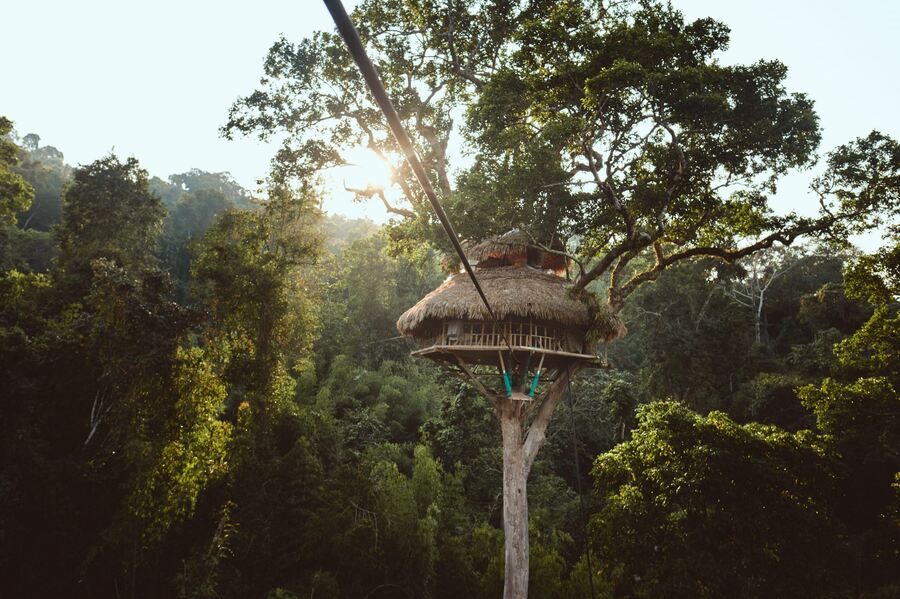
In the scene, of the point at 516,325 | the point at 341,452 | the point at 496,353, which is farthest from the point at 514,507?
the point at 341,452

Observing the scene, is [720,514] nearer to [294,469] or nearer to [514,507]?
[514,507]

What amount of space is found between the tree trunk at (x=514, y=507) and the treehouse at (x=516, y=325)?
0.79 m

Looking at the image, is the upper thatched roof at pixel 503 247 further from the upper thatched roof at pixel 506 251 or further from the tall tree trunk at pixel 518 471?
Result: the tall tree trunk at pixel 518 471

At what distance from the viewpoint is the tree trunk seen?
918 cm

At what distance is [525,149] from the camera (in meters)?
8.42

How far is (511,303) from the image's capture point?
32.6 feet

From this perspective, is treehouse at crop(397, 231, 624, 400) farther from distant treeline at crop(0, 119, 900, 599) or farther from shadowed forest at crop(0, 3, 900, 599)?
distant treeline at crop(0, 119, 900, 599)

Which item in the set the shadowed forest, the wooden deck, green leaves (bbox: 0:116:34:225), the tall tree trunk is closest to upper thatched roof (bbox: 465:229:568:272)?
the shadowed forest

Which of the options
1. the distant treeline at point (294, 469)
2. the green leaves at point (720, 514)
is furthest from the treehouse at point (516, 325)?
the green leaves at point (720, 514)

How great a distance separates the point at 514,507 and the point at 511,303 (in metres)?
4.13

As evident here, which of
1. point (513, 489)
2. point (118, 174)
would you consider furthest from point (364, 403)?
point (118, 174)

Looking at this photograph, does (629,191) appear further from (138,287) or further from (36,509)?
(36,509)

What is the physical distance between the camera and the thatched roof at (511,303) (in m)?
9.95

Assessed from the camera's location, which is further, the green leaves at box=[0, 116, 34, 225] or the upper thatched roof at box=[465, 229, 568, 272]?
the green leaves at box=[0, 116, 34, 225]
